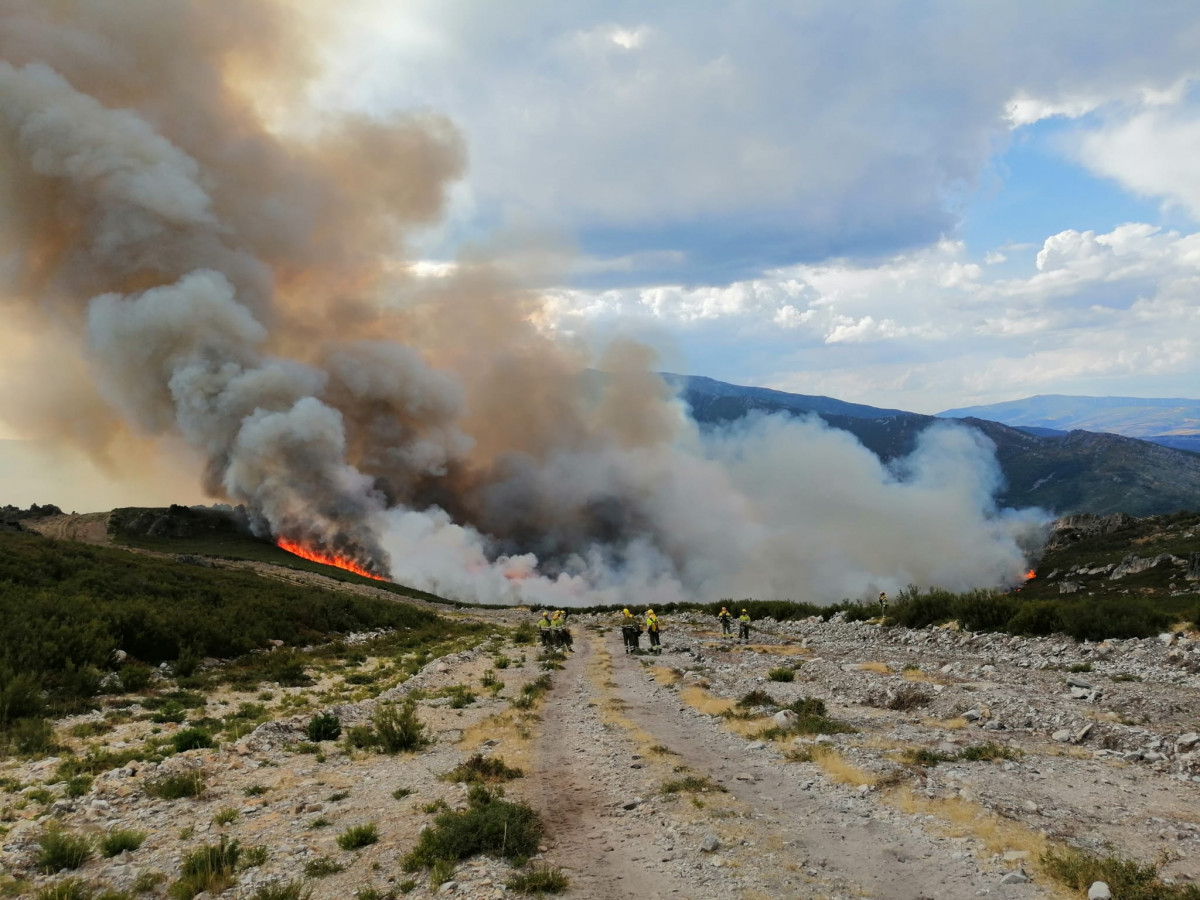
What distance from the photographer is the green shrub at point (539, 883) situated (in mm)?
6926

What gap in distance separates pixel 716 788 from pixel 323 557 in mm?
95915

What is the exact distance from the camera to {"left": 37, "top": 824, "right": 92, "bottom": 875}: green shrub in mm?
7918

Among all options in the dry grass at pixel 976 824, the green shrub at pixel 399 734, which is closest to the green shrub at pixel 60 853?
the green shrub at pixel 399 734

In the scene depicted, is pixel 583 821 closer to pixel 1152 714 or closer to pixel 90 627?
pixel 1152 714

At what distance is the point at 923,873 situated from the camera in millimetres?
7117

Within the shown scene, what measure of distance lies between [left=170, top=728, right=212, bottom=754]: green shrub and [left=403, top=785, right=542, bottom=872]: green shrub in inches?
299

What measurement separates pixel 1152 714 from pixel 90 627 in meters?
29.6

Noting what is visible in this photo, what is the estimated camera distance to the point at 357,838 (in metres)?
8.47

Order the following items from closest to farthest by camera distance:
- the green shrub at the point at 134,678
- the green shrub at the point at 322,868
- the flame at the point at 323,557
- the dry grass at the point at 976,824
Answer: the dry grass at the point at 976,824 < the green shrub at the point at 322,868 < the green shrub at the point at 134,678 < the flame at the point at 323,557

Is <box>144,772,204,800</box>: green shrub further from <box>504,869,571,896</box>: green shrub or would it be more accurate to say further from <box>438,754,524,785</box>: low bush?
<box>504,869,571,896</box>: green shrub

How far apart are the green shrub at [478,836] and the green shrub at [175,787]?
16.0 feet

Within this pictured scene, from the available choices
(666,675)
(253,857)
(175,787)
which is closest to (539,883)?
(253,857)

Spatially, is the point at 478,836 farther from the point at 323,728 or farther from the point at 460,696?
the point at 460,696

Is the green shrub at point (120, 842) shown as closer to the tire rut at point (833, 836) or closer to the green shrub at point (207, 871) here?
the green shrub at point (207, 871)
